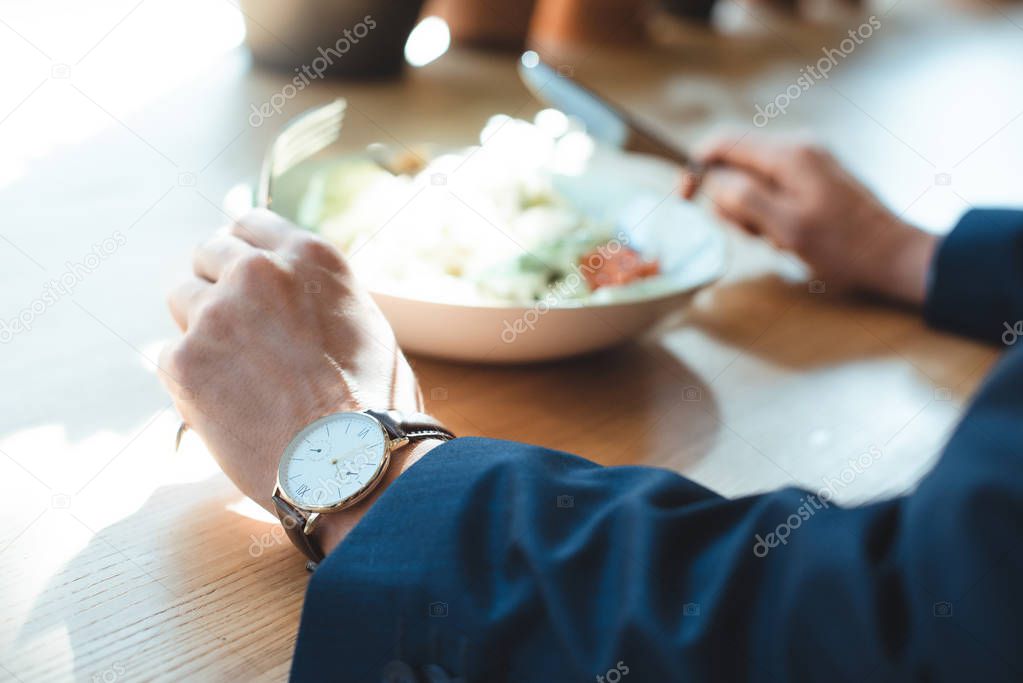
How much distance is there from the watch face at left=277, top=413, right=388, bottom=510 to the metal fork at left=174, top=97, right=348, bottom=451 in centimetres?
27

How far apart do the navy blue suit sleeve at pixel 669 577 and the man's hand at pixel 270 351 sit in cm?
9

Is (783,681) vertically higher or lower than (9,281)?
higher

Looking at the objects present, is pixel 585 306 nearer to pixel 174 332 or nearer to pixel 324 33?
pixel 174 332

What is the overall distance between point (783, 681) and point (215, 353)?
391 millimetres

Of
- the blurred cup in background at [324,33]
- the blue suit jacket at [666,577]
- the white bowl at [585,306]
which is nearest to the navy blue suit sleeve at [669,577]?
the blue suit jacket at [666,577]

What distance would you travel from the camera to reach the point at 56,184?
921mm

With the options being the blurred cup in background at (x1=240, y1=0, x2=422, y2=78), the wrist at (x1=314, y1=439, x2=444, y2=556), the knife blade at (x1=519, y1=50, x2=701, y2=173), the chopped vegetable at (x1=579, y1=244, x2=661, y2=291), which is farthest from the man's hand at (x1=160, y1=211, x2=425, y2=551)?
the blurred cup in background at (x1=240, y1=0, x2=422, y2=78)

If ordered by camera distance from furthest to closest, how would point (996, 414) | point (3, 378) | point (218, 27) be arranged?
point (218, 27)
point (3, 378)
point (996, 414)

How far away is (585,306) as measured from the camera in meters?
0.71

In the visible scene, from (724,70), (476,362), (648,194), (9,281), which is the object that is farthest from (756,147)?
(9,281)

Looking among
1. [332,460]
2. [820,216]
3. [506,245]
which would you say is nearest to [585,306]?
[506,245]

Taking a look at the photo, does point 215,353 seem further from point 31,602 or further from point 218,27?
point 218,27

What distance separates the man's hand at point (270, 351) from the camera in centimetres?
58

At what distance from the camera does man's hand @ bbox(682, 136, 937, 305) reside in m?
0.97
